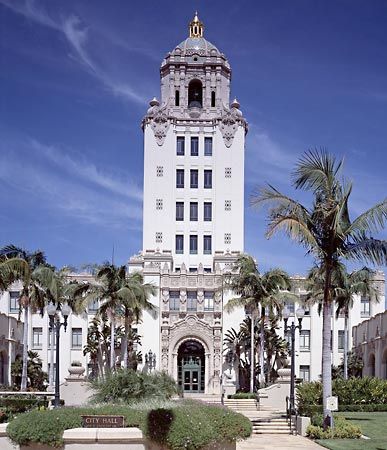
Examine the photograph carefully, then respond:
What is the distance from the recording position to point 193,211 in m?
80.4

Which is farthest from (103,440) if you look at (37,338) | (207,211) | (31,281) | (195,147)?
(195,147)

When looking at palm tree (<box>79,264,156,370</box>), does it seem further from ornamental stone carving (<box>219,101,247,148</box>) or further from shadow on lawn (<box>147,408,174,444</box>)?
shadow on lawn (<box>147,408,174,444</box>)

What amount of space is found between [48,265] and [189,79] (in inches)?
1350

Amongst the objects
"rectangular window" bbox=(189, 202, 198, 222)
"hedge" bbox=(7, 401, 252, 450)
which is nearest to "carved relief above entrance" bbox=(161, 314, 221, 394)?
"rectangular window" bbox=(189, 202, 198, 222)

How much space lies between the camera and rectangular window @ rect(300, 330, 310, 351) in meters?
75.8

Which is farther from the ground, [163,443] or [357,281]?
[357,281]

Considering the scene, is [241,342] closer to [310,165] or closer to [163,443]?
[310,165]

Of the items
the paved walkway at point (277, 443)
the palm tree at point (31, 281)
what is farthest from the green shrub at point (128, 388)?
the palm tree at point (31, 281)

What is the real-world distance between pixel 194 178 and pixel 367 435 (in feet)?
171

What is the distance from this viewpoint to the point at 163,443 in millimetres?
18516

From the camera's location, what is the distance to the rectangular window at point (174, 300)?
74.8m

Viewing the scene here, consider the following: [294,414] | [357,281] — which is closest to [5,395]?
[294,414]

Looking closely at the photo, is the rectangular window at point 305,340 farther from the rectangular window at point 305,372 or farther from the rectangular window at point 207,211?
the rectangular window at point 207,211

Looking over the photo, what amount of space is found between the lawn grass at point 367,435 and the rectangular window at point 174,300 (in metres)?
35.0
